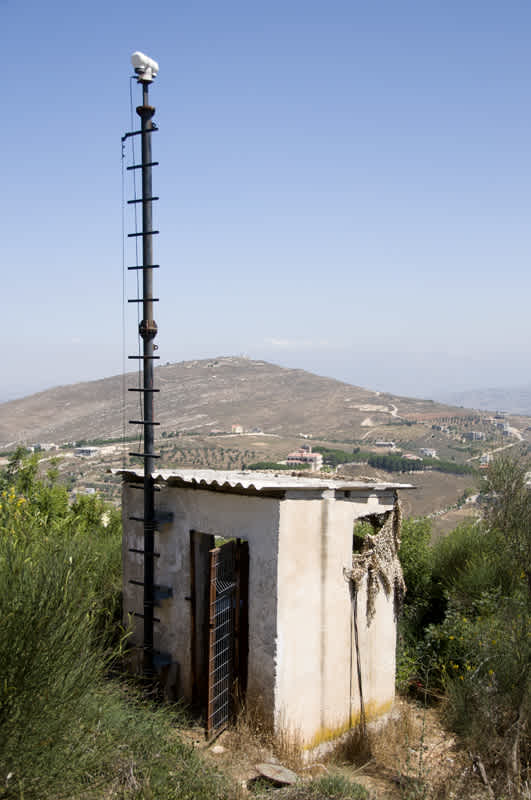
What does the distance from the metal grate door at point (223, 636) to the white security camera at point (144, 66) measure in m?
5.67

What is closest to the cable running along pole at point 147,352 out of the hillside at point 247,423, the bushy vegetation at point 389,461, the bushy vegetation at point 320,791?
the bushy vegetation at point 320,791

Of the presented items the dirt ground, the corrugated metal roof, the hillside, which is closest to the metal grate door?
the dirt ground

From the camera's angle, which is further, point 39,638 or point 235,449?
point 235,449

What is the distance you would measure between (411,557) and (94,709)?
9.88m

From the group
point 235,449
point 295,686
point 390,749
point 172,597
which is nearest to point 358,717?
point 390,749

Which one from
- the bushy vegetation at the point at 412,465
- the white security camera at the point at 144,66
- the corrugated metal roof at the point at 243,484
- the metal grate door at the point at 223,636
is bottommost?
the bushy vegetation at the point at 412,465

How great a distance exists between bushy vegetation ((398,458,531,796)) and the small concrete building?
1.42 m

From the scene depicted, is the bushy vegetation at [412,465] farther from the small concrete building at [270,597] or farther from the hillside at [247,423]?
the small concrete building at [270,597]

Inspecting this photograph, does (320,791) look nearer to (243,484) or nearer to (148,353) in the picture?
(243,484)

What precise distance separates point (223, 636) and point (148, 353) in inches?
137

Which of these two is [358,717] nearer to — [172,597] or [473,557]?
[172,597]

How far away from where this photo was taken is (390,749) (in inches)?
324

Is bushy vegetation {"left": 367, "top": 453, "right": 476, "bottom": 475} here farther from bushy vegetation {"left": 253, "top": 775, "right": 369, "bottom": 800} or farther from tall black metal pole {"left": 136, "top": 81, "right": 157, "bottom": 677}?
bushy vegetation {"left": 253, "top": 775, "right": 369, "bottom": 800}

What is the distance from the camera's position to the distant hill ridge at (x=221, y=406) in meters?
95.2
